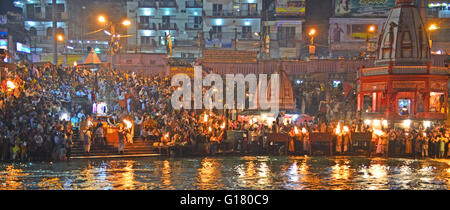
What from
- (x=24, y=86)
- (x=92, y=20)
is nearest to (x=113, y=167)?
(x=24, y=86)

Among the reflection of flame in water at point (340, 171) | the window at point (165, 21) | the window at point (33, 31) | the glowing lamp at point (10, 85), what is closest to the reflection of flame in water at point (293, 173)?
the reflection of flame in water at point (340, 171)

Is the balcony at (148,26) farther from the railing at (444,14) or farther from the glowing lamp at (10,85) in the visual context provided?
the glowing lamp at (10,85)

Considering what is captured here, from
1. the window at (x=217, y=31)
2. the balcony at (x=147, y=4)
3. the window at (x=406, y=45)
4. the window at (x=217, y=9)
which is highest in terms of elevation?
the balcony at (x=147, y=4)

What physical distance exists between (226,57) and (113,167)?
Answer: 89.6 ft

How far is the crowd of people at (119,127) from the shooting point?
22.1m

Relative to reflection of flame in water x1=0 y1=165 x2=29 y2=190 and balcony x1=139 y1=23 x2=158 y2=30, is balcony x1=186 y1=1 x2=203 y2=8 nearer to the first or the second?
balcony x1=139 y1=23 x2=158 y2=30

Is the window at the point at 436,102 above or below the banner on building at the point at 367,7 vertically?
below

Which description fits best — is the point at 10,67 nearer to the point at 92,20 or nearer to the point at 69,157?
the point at 69,157

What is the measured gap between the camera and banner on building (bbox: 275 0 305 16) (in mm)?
56688

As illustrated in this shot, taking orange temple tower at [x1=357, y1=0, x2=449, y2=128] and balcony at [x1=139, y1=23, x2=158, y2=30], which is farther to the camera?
balcony at [x1=139, y1=23, x2=158, y2=30]

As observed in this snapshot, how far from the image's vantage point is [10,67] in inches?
974

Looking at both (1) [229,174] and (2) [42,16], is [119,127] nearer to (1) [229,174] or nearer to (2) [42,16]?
(1) [229,174]

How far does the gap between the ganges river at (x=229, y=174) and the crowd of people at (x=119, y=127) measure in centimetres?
134

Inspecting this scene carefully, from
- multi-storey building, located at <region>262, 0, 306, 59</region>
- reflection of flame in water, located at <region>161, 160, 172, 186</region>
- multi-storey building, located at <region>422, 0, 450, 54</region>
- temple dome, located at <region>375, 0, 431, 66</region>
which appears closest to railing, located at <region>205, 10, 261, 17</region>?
multi-storey building, located at <region>262, 0, 306, 59</region>
